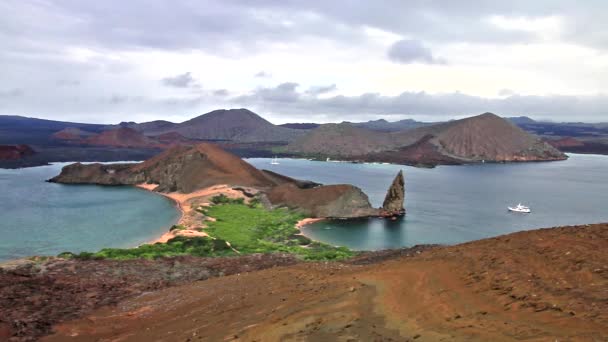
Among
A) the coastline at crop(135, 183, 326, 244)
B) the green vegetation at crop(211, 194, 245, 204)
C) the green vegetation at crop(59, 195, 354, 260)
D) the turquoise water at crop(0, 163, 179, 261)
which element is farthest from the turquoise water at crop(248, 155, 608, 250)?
the turquoise water at crop(0, 163, 179, 261)

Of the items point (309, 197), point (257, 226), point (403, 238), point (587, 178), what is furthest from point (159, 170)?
point (587, 178)

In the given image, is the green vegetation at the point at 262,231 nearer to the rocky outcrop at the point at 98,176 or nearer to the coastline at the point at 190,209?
the coastline at the point at 190,209

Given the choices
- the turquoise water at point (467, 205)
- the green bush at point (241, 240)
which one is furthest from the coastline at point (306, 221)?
the turquoise water at point (467, 205)

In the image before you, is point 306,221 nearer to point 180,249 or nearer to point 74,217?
point 180,249

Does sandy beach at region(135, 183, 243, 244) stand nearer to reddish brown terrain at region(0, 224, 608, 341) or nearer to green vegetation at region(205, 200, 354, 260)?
green vegetation at region(205, 200, 354, 260)

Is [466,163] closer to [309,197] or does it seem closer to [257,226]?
[309,197]
